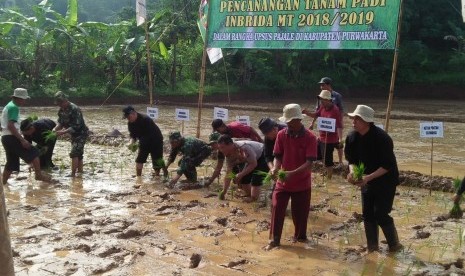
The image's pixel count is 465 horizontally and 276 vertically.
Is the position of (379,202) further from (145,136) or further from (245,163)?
(145,136)

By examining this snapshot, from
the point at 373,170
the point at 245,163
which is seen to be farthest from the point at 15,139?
the point at 373,170

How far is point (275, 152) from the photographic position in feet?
19.2

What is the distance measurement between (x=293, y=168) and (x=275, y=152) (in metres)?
0.27

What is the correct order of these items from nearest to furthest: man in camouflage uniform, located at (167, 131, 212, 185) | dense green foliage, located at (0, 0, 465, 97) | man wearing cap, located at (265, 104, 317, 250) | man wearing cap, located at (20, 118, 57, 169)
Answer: man wearing cap, located at (265, 104, 317, 250)
man in camouflage uniform, located at (167, 131, 212, 185)
man wearing cap, located at (20, 118, 57, 169)
dense green foliage, located at (0, 0, 465, 97)

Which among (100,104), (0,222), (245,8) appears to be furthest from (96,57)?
(0,222)

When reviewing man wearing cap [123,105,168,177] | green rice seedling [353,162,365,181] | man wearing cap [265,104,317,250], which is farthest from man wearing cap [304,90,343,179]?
green rice seedling [353,162,365,181]

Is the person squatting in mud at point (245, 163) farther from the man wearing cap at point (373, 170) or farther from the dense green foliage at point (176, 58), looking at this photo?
the dense green foliage at point (176, 58)

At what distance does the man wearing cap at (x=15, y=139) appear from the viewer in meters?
8.23

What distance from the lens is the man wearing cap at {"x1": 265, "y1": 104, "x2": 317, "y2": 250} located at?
5.59 m

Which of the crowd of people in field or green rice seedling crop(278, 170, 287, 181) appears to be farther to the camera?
green rice seedling crop(278, 170, 287, 181)

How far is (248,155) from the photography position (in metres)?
7.46

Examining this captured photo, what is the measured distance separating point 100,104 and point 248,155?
18.9 meters

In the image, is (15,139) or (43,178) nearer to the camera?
(15,139)

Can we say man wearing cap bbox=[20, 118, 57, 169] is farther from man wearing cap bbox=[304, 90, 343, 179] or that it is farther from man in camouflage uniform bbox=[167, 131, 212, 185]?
man wearing cap bbox=[304, 90, 343, 179]
